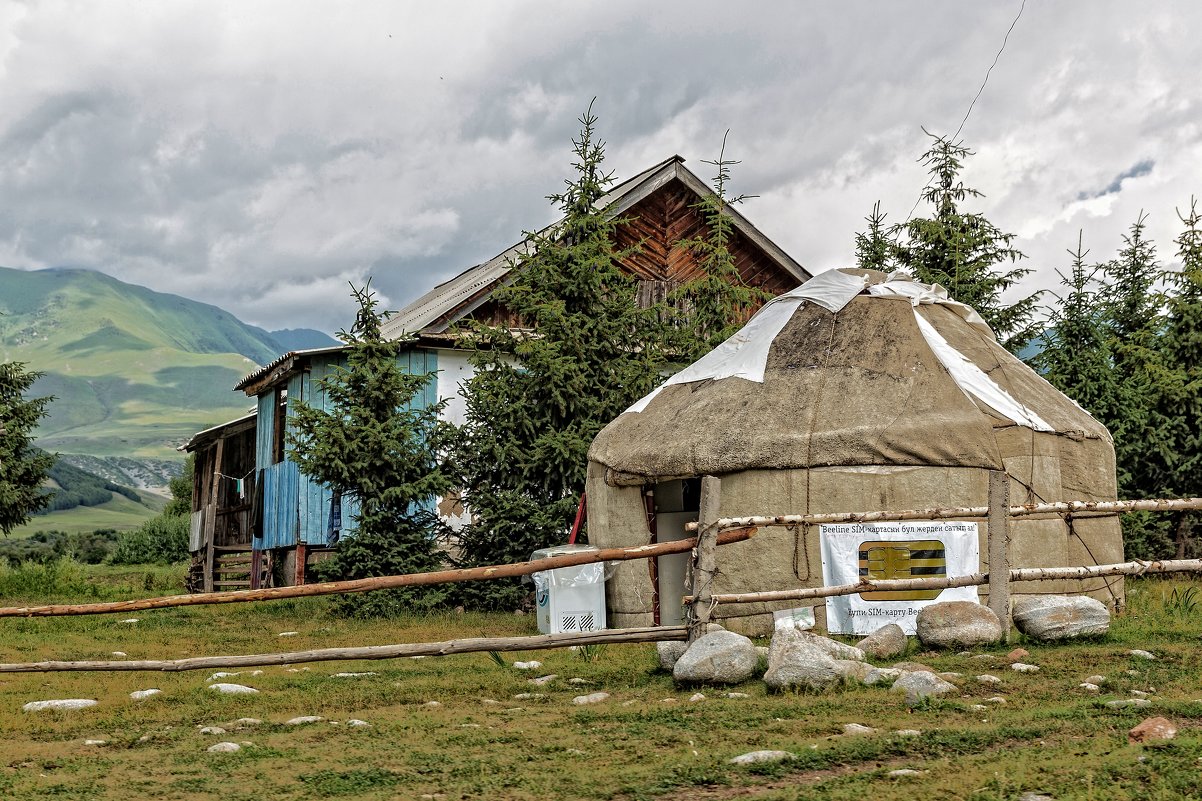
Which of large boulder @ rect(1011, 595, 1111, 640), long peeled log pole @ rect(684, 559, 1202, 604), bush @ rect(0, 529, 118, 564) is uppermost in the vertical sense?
bush @ rect(0, 529, 118, 564)

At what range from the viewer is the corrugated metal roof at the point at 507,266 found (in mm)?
17438

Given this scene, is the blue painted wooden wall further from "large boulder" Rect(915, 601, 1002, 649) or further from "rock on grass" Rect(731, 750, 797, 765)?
"rock on grass" Rect(731, 750, 797, 765)

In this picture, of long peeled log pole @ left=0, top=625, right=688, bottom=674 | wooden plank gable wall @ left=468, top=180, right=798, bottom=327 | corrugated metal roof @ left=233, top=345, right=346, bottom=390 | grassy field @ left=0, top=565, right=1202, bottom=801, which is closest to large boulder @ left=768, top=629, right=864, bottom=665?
grassy field @ left=0, top=565, right=1202, bottom=801

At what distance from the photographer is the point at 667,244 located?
777 inches

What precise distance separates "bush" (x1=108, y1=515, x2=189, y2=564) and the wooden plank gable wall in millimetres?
20436

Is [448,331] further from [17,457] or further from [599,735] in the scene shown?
[599,735]

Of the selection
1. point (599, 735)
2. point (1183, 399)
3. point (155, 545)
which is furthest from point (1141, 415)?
point (155, 545)

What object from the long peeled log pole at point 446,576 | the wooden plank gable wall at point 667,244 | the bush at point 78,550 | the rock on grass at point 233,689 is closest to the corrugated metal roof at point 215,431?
the wooden plank gable wall at point 667,244

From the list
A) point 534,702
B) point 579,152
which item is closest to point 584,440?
point 579,152

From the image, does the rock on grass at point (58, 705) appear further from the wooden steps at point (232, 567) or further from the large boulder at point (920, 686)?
the wooden steps at point (232, 567)

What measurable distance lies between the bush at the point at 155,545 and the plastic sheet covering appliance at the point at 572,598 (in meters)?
25.1

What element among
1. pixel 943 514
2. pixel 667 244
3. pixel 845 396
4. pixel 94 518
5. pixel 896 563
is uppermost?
pixel 667 244

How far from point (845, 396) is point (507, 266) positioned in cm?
810

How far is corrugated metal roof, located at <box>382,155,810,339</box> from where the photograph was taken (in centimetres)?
1744
